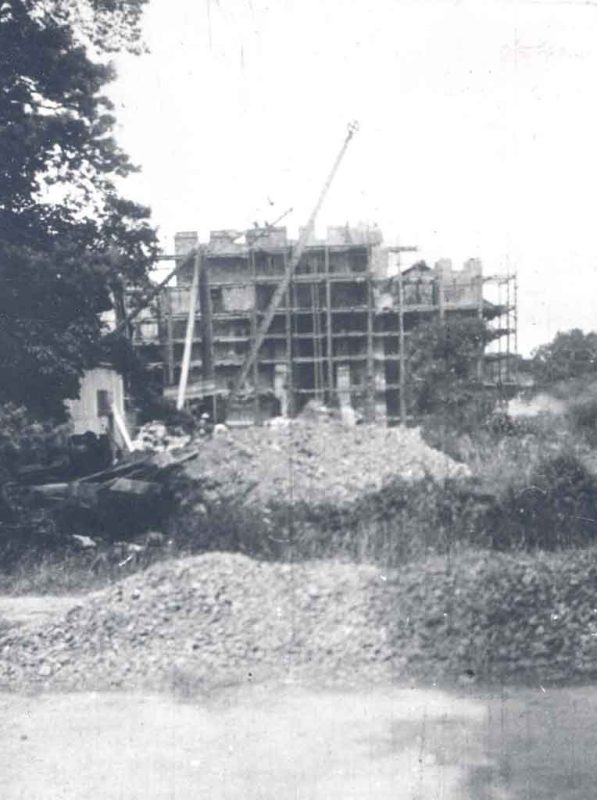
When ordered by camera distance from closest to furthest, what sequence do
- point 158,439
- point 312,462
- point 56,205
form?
point 56,205, point 158,439, point 312,462

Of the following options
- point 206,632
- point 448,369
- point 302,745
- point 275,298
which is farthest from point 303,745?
point 448,369

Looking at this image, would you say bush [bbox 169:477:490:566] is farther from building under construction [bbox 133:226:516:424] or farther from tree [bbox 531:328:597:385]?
tree [bbox 531:328:597:385]

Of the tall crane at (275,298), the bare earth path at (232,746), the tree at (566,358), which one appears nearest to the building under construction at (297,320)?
the tall crane at (275,298)

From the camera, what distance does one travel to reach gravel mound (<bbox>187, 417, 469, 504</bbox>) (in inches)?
576

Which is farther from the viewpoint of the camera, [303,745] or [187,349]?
[187,349]

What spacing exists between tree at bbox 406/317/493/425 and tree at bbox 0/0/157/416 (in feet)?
31.2

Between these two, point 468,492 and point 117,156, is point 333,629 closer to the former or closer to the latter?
point 468,492

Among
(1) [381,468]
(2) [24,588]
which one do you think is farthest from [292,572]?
(1) [381,468]

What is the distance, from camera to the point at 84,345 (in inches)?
496

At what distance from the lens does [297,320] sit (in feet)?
80.9

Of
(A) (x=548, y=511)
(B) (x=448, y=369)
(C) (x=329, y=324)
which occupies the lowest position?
(A) (x=548, y=511)

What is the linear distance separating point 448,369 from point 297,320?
496cm

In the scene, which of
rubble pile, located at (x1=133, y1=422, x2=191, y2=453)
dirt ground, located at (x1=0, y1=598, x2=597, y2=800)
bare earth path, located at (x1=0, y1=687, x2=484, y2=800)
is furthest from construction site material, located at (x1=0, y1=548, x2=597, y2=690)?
rubble pile, located at (x1=133, y1=422, x2=191, y2=453)

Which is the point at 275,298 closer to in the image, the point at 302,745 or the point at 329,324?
the point at 329,324
